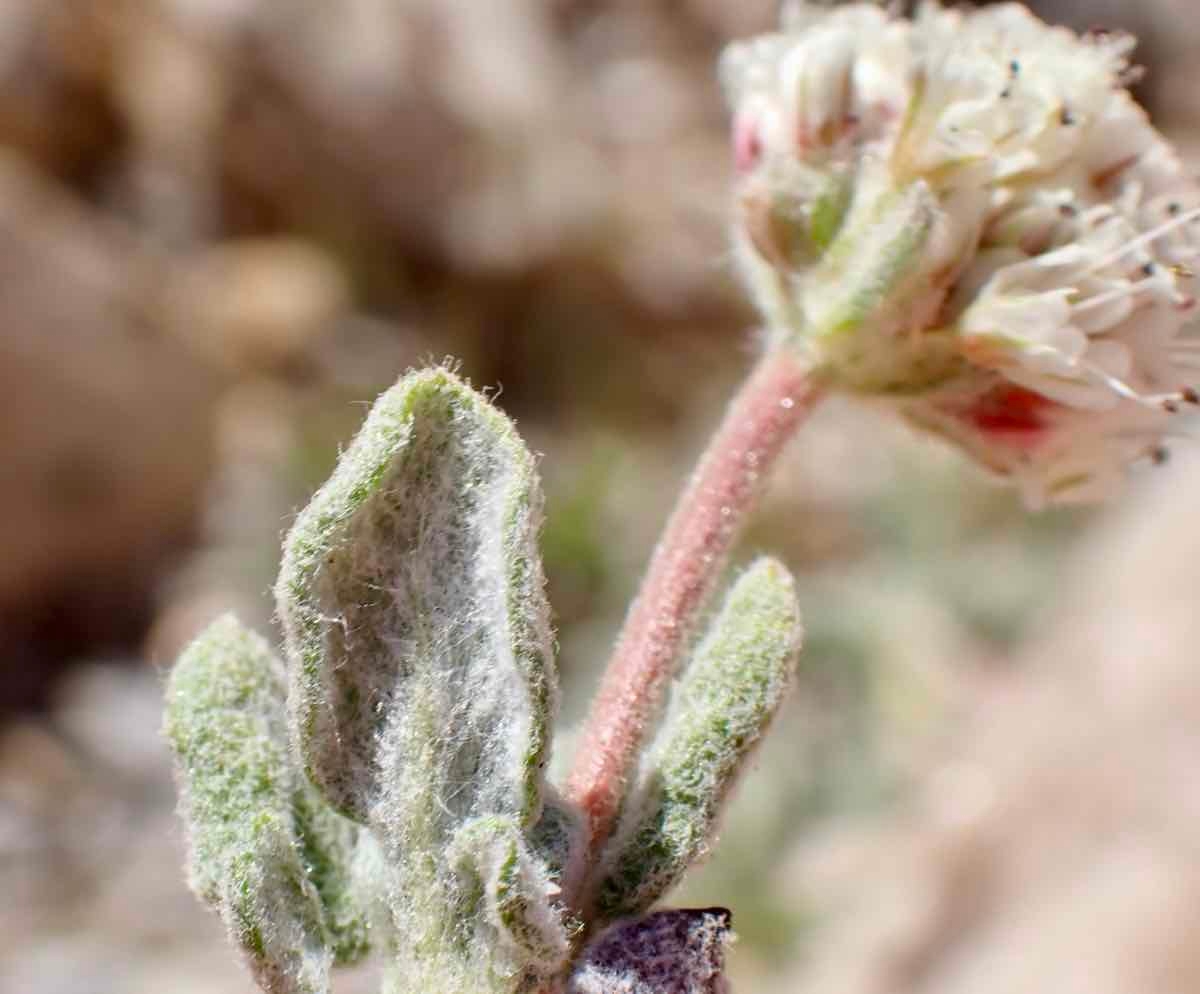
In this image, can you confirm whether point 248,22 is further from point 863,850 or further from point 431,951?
point 431,951

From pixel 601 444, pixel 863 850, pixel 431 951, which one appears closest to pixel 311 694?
pixel 431 951

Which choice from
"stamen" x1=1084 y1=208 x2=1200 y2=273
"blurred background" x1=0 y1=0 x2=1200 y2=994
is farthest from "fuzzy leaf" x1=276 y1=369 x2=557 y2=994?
"blurred background" x1=0 y1=0 x2=1200 y2=994

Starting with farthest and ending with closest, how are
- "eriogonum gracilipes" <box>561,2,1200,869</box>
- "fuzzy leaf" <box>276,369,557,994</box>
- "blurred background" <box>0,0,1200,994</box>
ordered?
"blurred background" <box>0,0,1200,994</box>
"eriogonum gracilipes" <box>561,2,1200,869</box>
"fuzzy leaf" <box>276,369,557,994</box>

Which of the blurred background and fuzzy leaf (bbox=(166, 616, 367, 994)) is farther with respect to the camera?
the blurred background

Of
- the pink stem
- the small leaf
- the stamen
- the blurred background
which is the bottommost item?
the small leaf

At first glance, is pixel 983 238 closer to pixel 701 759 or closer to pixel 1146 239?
pixel 1146 239

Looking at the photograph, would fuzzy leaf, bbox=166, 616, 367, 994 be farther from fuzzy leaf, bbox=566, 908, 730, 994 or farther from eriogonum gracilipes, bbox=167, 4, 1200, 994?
fuzzy leaf, bbox=566, 908, 730, 994

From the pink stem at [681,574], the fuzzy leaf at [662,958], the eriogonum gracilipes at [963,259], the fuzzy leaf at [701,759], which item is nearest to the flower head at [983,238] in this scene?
the eriogonum gracilipes at [963,259]
